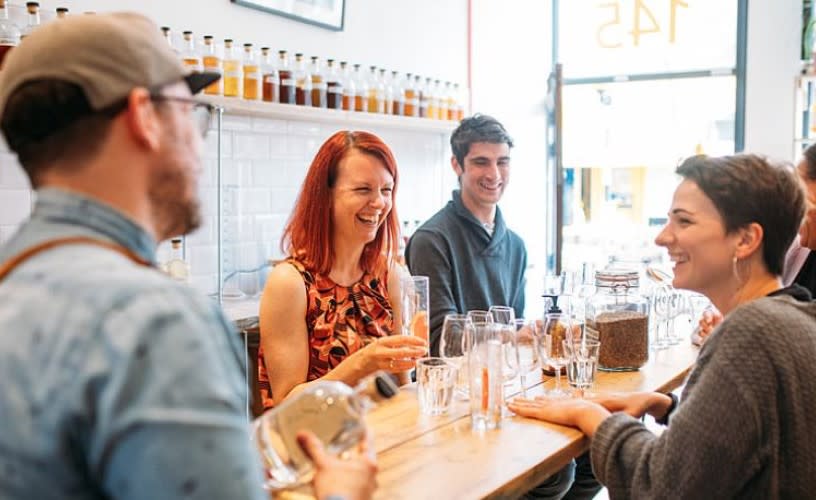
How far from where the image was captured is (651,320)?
2.80 metres

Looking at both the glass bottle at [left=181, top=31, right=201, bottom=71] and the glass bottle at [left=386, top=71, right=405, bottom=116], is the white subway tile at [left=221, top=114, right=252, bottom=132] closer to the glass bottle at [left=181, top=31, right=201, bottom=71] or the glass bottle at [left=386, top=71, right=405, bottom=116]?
the glass bottle at [left=181, top=31, right=201, bottom=71]

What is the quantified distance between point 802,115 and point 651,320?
312cm

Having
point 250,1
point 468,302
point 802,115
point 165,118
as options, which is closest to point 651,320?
point 468,302

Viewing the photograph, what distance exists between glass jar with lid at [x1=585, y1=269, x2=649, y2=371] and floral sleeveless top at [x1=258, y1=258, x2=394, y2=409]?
630 millimetres

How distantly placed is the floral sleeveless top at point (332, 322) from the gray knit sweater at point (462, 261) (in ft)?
1.61

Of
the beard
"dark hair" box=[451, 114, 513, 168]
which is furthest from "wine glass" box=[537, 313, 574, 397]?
the beard

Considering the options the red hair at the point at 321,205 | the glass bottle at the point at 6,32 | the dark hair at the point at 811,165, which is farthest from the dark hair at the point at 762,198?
the glass bottle at the point at 6,32

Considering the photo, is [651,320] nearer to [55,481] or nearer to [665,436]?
[665,436]

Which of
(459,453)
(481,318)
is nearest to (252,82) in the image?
(481,318)

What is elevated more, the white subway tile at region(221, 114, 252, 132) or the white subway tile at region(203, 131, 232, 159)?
the white subway tile at region(221, 114, 252, 132)

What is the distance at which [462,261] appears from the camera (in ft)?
10.1

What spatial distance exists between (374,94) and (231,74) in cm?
103

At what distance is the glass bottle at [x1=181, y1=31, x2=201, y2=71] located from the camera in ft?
11.5

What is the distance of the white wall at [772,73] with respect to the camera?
17.1 feet
